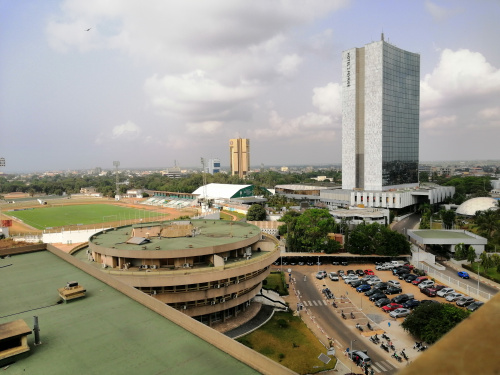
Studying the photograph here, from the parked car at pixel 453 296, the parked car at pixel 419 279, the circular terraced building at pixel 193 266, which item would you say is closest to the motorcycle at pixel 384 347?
the circular terraced building at pixel 193 266

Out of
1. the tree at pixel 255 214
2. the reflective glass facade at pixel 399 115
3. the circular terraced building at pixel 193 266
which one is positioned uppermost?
the reflective glass facade at pixel 399 115

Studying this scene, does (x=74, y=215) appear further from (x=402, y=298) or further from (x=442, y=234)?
(x=442, y=234)

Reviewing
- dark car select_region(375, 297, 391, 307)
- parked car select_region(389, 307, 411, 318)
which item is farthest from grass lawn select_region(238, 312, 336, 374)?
dark car select_region(375, 297, 391, 307)

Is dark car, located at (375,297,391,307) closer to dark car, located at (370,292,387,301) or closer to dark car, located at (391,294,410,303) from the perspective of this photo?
dark car, located at (391,294,410,303)

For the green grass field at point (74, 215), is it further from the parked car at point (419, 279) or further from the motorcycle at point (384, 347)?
the motorcycle at point (384, 347)

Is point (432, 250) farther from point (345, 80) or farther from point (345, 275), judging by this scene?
point (345, 80)

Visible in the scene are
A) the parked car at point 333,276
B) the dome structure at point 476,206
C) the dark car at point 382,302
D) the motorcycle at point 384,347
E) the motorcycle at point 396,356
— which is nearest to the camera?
the motorcycle at point 396,356

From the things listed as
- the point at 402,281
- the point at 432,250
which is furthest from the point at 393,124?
the point at 402,281
